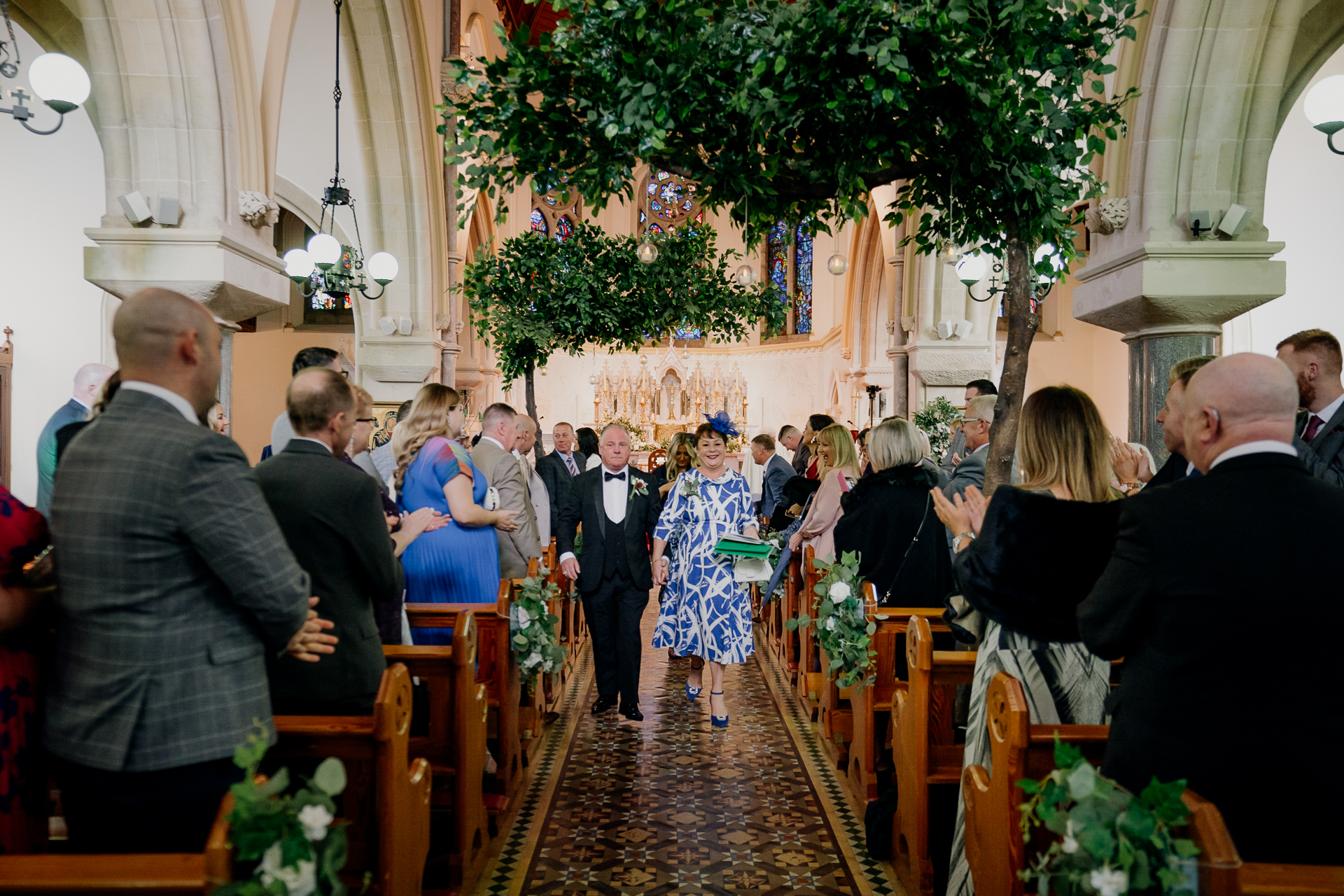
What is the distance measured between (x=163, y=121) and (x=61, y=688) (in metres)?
4.43

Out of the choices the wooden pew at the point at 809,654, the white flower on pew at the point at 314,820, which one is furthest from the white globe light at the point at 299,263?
the white flower on pew at the point at 314,820

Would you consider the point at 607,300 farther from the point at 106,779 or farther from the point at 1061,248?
the point at 106,779

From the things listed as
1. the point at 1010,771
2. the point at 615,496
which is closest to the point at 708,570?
the point at 615,496

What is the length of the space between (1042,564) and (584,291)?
19.7ft

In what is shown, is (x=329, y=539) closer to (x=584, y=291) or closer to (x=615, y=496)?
(x=615, y=496)

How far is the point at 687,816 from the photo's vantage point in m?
3.93

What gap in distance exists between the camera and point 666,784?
430 centimetres

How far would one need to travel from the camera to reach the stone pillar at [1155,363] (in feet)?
16.8

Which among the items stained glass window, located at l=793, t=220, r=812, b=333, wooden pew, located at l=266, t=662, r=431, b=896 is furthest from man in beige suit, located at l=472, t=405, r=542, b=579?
stained glass window, located at l=793, t=220, r=812, b=333

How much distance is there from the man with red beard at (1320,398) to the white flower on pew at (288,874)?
3.53 metres

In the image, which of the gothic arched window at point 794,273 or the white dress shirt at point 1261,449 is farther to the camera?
the gothic arched window at point 794,273

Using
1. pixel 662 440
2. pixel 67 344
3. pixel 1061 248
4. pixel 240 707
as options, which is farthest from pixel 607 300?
pixel 662 440

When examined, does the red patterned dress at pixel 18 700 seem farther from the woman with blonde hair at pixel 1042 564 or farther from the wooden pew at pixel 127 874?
the woman with blonde hair at pixel 1042 564

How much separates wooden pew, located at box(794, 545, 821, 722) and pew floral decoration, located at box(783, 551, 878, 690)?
2.97 feet
